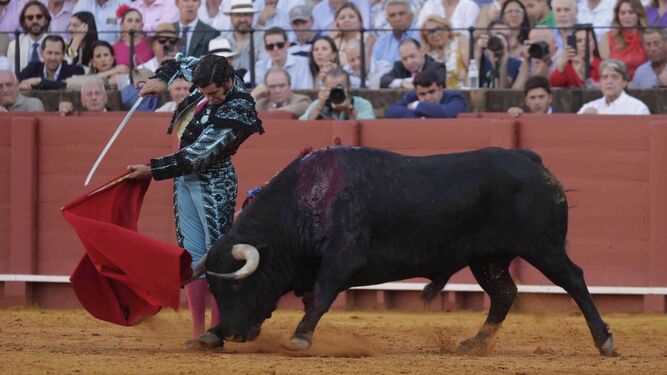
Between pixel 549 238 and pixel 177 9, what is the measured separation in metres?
5.92

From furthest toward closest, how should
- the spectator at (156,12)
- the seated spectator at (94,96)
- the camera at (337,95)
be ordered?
the spectator at (156,12) < the seated spectator at (94,96) < the camera at (337,95)

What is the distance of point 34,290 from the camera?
36.0ft

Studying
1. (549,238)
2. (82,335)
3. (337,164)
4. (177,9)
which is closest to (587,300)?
(549,238)

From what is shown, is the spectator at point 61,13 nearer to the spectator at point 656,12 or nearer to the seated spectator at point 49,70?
the seated spectator at point 49,70

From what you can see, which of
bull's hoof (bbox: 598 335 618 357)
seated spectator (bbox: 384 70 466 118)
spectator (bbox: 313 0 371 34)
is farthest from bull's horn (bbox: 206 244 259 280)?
spectator (bbox: 313 0 371 34)

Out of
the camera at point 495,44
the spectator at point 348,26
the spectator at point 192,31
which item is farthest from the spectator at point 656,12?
the spectator at point 192,31

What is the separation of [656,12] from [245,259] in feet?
17.0

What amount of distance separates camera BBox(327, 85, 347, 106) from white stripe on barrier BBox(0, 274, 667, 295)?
122 centimetres

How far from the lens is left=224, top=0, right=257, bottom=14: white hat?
40.0 ft

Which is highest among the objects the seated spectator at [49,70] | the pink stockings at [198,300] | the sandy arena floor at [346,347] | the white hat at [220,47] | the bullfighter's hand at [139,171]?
the white hat at [220,47]

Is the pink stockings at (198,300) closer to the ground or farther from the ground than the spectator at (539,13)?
closer to the ground

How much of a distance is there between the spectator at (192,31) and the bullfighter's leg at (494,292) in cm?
473

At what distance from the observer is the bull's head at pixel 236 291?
24.0ft

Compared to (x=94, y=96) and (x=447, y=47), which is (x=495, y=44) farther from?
(x=94, y=96)
